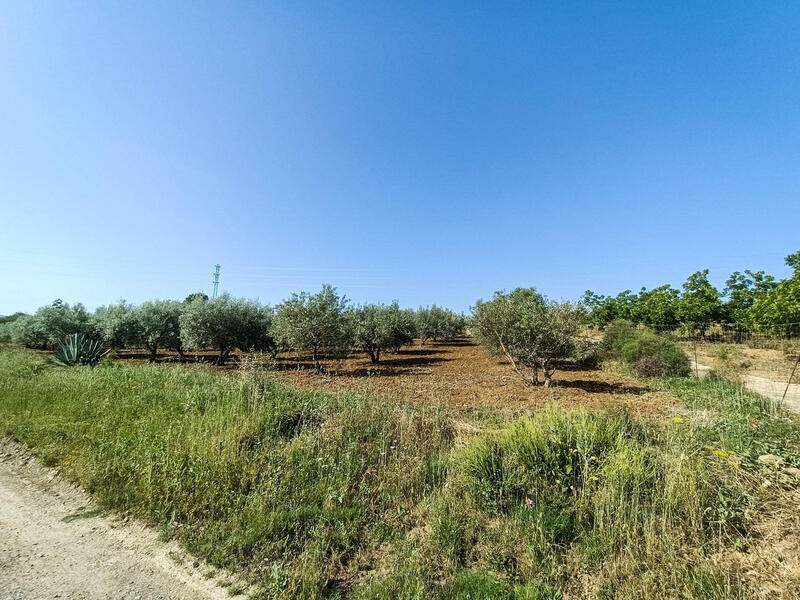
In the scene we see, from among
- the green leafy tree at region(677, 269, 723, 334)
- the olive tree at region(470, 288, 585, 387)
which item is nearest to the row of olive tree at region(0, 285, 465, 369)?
the olive tree at region(470, 288, 585, 387)

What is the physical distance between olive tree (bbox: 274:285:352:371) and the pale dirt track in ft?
46.9

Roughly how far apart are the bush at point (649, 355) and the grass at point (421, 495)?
10847mm

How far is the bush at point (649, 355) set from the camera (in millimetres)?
15828

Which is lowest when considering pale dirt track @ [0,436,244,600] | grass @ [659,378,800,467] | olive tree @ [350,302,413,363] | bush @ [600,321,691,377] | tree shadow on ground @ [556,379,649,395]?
pale dirt track @ [0,436,244,600]

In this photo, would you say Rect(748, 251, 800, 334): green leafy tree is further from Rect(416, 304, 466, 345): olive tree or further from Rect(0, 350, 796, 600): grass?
Rect(416, 304, 466, 345): olive tree

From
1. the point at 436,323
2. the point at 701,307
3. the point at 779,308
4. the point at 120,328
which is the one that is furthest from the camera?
the point at 436,323

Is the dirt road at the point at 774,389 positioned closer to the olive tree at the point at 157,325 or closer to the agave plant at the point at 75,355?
the agave plant at the point at 75,355

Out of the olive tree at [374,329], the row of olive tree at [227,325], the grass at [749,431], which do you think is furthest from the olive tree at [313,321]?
the grass at [749,431]

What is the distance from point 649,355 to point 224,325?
26.9 metres

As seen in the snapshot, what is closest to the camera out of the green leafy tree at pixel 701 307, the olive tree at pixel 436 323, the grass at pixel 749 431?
the grass at pixel 749 431

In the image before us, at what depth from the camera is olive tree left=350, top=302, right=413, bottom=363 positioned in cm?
2461

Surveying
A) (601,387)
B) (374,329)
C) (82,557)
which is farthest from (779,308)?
(82,557)

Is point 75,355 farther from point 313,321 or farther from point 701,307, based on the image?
point 701,307

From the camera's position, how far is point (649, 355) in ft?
55.0
